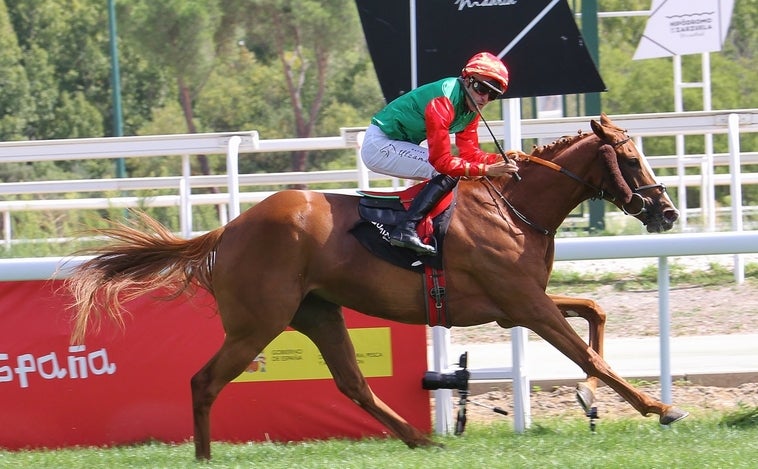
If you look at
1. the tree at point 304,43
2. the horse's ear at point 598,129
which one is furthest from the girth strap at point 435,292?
the tree at point 304,43

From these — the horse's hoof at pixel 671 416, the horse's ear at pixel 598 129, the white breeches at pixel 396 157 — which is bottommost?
the horse's hoof at pixel 671 416

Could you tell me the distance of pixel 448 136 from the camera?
18.4 feet

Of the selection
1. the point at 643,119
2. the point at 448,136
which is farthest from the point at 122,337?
the point at 643,119

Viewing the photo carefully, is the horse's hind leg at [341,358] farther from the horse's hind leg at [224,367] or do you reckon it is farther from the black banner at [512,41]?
the black banner at [512,41]

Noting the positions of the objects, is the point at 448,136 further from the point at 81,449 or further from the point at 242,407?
the point at 81,449

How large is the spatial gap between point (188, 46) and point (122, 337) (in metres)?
20.8

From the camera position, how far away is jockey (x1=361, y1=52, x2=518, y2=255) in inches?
222

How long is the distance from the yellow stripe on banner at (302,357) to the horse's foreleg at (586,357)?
1.11 m

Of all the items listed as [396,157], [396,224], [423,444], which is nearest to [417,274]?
[396,224]

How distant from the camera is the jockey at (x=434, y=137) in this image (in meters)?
5.64

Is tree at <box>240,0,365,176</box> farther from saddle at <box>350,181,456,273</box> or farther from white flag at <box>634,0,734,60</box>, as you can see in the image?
saddle at <box>350,181,456,273</box>

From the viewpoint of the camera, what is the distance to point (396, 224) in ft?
18.8

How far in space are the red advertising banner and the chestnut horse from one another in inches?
18.2

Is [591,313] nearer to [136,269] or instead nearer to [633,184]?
[633,184]
